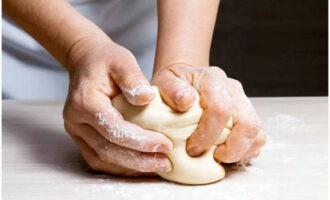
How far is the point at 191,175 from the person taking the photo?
2.66ft

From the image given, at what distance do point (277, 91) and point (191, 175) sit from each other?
2.02 meters

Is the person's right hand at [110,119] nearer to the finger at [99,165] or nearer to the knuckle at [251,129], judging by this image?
the finger at [99,165]

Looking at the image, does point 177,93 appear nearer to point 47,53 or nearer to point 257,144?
point 257,144

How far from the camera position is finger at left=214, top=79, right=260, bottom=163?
0.81 metres

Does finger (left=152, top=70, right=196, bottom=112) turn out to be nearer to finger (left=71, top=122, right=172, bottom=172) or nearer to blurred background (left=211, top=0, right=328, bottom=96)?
finger (left=71, top=122, right=172, bottom=172)

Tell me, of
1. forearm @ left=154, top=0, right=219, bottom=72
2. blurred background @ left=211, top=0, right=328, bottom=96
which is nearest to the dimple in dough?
forearm @ left=154, top=0, right=219, bottom=72

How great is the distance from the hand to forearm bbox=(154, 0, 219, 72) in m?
0.10

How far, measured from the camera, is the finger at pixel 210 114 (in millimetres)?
796

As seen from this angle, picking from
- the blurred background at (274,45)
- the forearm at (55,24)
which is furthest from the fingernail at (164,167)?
the blurred background at (274,45)

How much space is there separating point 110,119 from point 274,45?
221cm

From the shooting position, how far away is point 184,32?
97cm

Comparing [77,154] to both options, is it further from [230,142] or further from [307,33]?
[307,33]

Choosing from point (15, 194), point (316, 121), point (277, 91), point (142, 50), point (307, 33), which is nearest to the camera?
point (15, 194)

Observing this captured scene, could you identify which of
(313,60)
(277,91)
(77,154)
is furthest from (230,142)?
(313,60)
